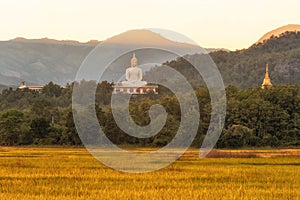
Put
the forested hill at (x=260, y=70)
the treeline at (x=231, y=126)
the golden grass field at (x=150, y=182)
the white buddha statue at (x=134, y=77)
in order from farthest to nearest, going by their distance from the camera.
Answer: the forested hill at (x=260, y=70)
the white buddha statue at (x=134, y=77)
the treeline at (x=231, y=126)
the golden grass field at (x=150, y=182)

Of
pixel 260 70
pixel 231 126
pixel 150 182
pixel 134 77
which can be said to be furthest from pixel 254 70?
pixel 150 182

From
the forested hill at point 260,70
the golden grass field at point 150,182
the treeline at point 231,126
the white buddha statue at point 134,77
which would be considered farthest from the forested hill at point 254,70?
the golden grass field at point 150,182

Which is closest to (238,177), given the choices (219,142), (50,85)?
(219,142)

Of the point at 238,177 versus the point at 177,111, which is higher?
the point at 177,111

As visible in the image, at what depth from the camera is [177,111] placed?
76.1 m

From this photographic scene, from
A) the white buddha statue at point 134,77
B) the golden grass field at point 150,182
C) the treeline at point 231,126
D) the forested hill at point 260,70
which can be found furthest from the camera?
the forested hill at point 260,70

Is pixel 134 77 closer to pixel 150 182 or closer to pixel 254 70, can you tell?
pixel 254 70

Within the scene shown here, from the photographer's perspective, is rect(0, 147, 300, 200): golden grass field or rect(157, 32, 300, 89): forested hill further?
rect(157, 32, 300, 89): forested hill

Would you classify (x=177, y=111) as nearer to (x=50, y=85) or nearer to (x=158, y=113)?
(x=158, y=113)

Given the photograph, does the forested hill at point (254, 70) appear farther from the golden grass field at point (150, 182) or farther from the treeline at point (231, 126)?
the golden grass field at point (150, 182)

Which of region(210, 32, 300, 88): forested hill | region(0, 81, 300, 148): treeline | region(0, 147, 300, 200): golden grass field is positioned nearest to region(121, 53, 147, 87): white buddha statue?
region(210, 32, 300, 88): forested hill

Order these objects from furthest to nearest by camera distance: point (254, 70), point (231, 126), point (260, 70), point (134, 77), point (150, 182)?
point (254, 70) < point (260, 70) < point (134, 77) < point (231, 126) < point (150, 182)

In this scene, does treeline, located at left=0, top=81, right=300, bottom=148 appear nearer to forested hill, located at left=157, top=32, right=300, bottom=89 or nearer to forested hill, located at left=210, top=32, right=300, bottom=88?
forested hill, located at left=157, top=32, right=300, bottom=89

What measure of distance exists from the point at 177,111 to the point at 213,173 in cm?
4749
